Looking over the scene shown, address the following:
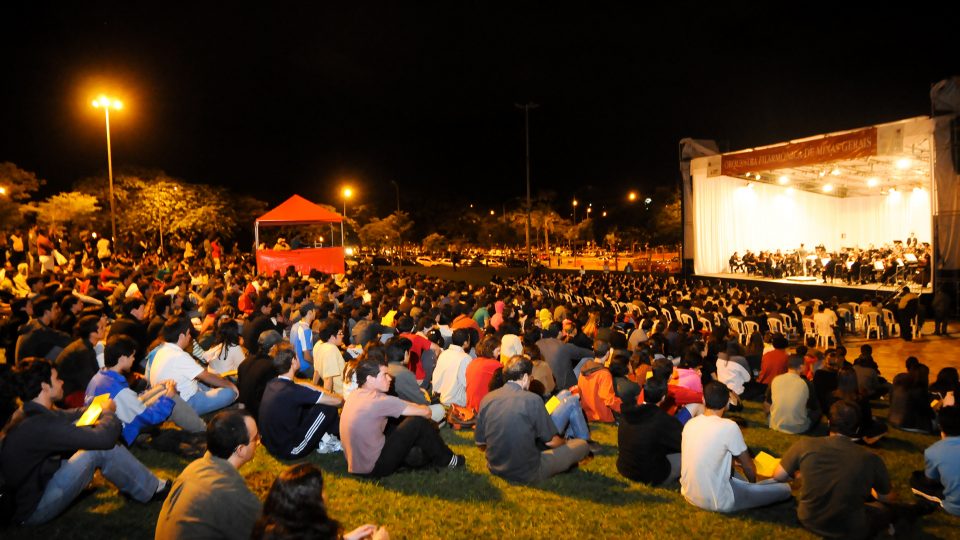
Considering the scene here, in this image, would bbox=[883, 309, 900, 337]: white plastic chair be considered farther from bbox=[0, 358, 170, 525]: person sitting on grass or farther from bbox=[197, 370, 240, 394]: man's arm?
bbox=[0, 358, 170, 525]: person sitting on grass

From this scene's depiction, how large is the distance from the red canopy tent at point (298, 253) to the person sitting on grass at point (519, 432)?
15946 mm

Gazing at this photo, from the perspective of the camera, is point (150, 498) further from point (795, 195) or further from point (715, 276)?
point (795, 195)

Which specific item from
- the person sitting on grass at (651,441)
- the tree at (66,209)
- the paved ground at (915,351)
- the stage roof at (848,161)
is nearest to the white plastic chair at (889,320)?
the paved ground at (915,351)

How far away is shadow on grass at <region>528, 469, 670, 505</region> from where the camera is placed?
4.93 m

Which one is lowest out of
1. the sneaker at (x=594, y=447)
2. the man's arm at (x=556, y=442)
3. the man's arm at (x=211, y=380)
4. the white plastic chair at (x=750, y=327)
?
the sneaker at (x=594, y=447)

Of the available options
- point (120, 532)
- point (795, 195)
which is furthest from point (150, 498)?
point (795, 195)

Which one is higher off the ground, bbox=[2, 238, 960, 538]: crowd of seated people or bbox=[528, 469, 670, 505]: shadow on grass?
bbox=[2, 238, 960, 538]: crowd of seated people

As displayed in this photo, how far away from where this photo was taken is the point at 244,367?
622 cm

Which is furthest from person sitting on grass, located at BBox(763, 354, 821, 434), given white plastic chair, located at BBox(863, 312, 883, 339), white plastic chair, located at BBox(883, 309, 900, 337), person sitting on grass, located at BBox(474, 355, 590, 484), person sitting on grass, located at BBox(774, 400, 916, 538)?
white plastic chair, located at BBox(883, 309, 900, 337)

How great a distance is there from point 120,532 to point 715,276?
23712mm

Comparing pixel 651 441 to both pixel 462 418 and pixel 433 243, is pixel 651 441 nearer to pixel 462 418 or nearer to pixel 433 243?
pixel 462 418

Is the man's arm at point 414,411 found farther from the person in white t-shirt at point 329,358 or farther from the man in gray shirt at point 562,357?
the man in gray shirt at point 562,357

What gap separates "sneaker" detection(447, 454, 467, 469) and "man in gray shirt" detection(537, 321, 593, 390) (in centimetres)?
248

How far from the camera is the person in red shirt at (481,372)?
664cm
